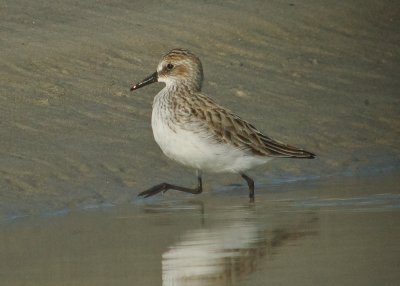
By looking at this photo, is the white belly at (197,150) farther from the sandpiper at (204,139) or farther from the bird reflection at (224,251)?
the bird reflection at (224,251)

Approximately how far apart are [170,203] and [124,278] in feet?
11.3

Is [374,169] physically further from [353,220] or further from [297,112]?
[353,220]

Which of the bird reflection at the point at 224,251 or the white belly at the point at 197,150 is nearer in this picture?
the bird reflection at the point at 224,251

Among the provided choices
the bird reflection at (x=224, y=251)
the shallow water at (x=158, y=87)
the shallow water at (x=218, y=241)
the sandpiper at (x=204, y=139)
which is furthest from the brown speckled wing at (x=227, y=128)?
the bird reflection at (x=224, y=251)

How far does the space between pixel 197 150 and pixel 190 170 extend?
1.28 m

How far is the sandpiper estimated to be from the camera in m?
11.9

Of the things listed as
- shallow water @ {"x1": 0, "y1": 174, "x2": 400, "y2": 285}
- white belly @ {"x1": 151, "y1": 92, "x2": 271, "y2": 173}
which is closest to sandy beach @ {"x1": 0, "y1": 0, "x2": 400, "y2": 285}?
shallow water @ {"x1": 0, "y1": 174, "x2": 400, "y2": 285}

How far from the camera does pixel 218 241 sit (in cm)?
988

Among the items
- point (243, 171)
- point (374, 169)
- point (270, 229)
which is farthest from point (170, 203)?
point (374, 169)

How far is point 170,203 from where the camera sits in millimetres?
12031

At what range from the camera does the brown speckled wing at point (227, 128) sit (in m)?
12.1

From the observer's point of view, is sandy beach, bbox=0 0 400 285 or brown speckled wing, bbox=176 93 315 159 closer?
sandy beach, bbox=0 0 400 285

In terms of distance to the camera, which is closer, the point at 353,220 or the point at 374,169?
the point at 353,220

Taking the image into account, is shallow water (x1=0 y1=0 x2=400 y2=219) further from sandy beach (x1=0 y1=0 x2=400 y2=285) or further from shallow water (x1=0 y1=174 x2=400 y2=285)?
shallow water (x1=0 y1=174 x2=400 y2=285)
